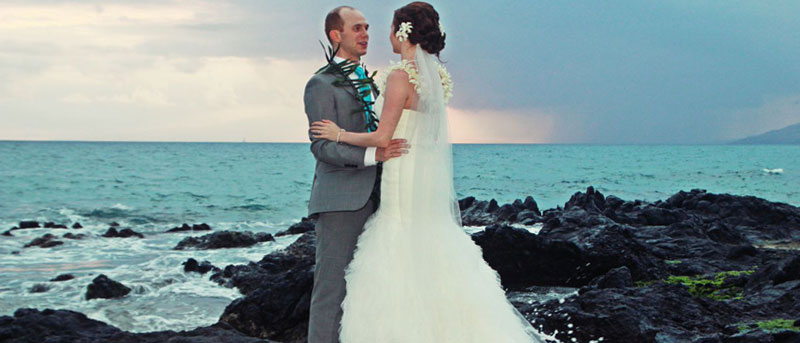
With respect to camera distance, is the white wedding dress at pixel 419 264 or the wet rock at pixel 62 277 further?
the wet rock at pixel 62 277

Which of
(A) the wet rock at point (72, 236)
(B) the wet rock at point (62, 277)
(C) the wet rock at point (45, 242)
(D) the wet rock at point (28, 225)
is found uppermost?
(B) the wet rock at point (62, 277)

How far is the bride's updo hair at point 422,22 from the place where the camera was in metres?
3.90

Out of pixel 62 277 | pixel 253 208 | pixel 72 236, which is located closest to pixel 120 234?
pixel 72 236

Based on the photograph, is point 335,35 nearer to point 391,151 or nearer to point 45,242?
point 391,151

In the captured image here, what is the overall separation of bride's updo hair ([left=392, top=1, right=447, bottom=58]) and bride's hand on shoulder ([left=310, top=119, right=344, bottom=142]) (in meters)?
0.64

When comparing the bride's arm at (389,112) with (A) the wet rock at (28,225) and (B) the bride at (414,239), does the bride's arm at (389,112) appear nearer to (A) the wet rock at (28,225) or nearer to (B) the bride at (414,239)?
(B) the bride at (414,239)

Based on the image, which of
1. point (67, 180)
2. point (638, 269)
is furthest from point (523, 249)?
point (67, 180)

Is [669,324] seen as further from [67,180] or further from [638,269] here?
[67,180]

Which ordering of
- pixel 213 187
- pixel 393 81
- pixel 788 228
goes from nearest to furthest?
pixel 393 81 < pixel 788 228 < pixel 213 187

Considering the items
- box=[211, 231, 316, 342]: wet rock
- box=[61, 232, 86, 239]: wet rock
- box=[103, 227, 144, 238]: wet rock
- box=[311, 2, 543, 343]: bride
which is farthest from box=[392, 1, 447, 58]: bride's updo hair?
box=[61, 232, 86, 239]: wet rock

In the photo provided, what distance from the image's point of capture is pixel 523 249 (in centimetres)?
1029

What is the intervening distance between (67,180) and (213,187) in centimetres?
1175

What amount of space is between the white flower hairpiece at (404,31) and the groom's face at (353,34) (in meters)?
0.29

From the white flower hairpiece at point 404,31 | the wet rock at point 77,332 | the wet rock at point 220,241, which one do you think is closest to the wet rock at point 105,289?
the wet rock at point 220,241
